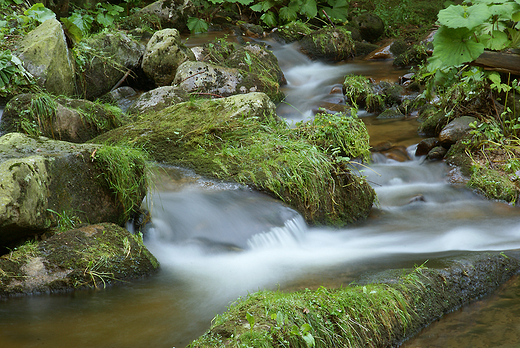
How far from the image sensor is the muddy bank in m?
2.25

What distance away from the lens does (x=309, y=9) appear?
12.1 meters

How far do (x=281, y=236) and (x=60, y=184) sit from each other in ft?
6.20

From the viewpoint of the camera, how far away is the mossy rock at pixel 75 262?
9.67ft

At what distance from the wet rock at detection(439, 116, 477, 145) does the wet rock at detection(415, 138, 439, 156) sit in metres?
0.10

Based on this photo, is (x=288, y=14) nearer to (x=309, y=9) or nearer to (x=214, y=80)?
(x=309, y=9)

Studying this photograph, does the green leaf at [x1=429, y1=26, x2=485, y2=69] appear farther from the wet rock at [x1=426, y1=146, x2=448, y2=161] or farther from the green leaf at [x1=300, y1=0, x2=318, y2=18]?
the green leaf at [x1=300, y1=0, x2=318, y2=18]

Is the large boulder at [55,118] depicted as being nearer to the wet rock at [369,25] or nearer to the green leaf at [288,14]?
the green leaf at [288,14]

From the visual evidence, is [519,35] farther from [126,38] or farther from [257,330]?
[126,38]

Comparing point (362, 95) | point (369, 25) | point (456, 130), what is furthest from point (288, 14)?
point (456, 130)

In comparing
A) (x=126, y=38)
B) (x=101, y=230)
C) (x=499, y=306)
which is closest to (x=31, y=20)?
(x=126, y=38)

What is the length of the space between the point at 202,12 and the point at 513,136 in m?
8.47

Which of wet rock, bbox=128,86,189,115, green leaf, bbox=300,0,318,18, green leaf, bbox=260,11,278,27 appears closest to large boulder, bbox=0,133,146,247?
wet rock, bbox=128,86,189,115

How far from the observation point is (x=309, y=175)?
181 inches

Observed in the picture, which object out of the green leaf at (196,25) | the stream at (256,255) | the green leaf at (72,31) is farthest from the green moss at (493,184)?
the green leaf at (196,25)
